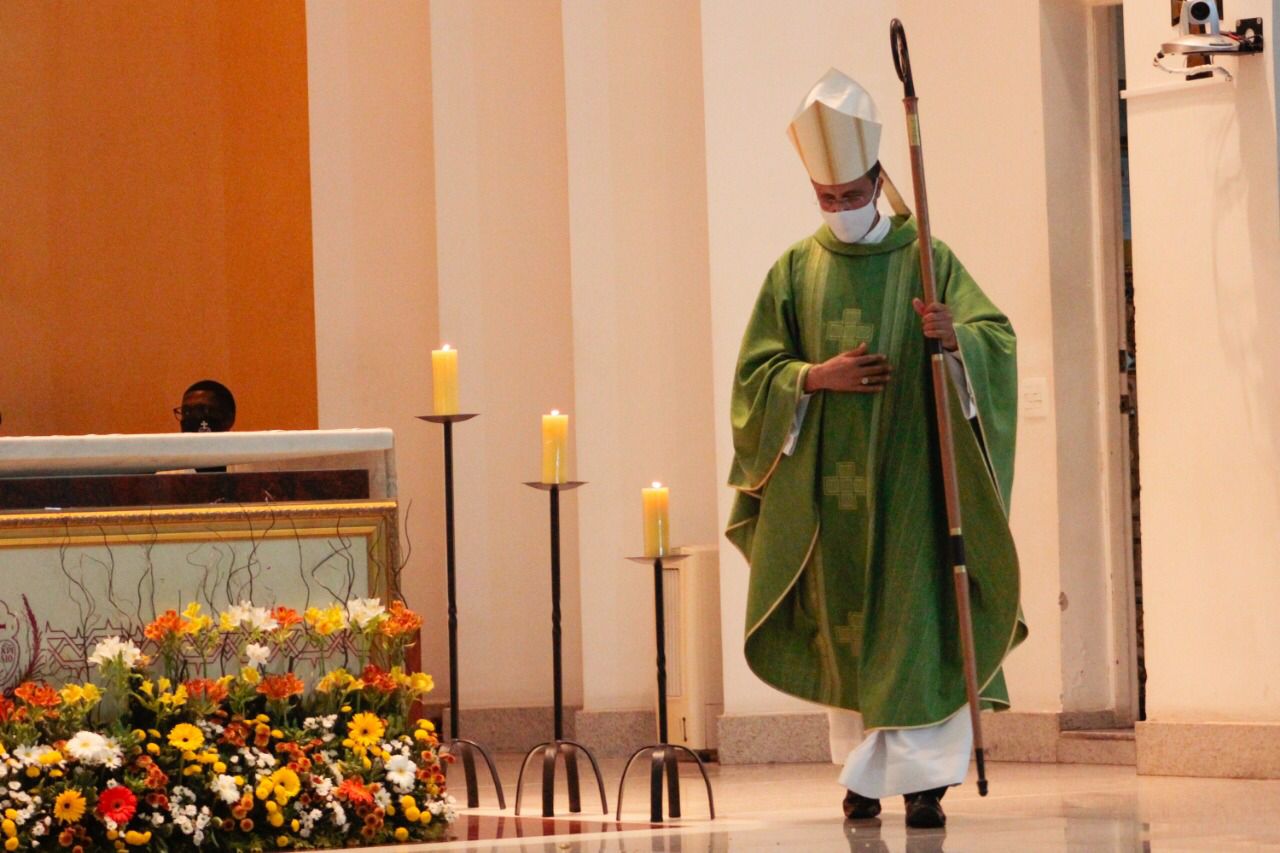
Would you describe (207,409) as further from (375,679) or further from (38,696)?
(38,696)

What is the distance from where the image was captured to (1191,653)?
701cm

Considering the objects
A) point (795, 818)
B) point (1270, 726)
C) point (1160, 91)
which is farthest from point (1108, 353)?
point (795, 818)

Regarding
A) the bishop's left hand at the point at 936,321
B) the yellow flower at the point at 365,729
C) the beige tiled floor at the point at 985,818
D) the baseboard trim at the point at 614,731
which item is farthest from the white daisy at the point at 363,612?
the baseboard trim at the point at 614,731

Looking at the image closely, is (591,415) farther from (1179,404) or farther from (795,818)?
(795,818)

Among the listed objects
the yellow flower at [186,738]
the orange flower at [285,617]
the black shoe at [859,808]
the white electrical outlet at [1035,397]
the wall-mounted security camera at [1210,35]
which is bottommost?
the black shoe at [859,808]

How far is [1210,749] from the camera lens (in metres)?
6.92

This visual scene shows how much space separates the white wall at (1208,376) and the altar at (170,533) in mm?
3068

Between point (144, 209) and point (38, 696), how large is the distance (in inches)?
219

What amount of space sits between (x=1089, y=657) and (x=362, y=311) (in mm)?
3533

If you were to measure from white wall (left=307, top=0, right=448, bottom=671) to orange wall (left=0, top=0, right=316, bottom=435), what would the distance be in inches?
16.0

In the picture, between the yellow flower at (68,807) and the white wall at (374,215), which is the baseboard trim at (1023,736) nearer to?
the white wall at (374,215)

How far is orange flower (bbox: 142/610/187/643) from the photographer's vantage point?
15.9 ft

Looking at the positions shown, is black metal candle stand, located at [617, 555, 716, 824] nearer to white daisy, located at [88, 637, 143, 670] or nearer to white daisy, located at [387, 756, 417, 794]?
white daisy, located at [387, 756, 417, 794]

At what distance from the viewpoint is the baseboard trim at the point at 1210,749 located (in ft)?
22.4
